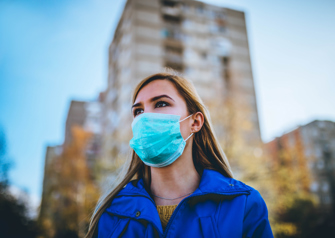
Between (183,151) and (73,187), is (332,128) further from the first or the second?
(183,151)

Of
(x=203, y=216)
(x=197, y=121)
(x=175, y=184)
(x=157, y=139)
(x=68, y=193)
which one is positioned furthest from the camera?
(x=68, y=193)

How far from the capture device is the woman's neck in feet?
7.20

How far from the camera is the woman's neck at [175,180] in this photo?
220 cm

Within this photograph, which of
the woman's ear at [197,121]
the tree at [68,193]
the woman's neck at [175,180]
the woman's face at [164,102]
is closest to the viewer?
the woman's neck at [175,180]

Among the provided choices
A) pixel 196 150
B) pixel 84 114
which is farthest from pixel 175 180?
pixel 84 114

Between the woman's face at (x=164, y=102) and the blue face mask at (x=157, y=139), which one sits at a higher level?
the woman's face at (x=164, y=102)

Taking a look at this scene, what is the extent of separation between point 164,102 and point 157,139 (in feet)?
1.28

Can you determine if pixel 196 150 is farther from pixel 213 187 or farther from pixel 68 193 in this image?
pixel 68 193

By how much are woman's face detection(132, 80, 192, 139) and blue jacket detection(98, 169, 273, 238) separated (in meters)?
0.69

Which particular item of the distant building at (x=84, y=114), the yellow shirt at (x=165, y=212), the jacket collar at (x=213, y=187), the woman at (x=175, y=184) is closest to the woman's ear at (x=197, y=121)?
the woman at (x=175, y=184)

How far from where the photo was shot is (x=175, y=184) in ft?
7.31

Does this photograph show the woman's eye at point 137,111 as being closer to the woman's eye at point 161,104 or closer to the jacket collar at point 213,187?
the woman's eye at point 161,104

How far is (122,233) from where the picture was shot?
6.16 feet

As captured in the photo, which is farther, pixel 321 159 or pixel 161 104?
pixel 321 159
